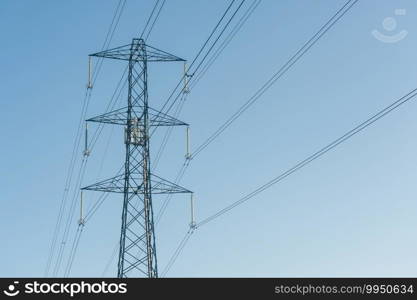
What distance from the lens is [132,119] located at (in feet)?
176

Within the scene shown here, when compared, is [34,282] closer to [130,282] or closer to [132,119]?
[130,282]

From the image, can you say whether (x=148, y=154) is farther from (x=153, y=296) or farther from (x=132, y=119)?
(x=153, y=296)

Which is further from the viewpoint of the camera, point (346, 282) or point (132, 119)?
point (132, 119)

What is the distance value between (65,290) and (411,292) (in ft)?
36.7

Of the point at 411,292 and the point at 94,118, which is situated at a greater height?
the point at 94,118

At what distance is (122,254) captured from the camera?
4925cm

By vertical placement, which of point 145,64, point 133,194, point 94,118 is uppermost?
point 145,64

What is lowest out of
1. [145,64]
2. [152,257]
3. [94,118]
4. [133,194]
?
[152,257]

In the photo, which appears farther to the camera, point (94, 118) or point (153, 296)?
point (94, 118)

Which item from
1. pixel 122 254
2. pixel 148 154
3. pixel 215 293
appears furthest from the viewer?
pixel 148 154

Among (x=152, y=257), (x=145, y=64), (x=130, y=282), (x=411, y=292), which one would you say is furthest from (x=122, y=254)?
(x=411, y=292)

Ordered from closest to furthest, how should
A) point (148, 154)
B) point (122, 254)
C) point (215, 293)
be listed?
point (215, 293), point (122, 254), point (148, 154)

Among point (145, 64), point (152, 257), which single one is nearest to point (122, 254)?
point (152, 257)

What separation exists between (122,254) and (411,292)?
2473 cm
